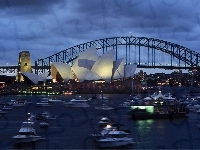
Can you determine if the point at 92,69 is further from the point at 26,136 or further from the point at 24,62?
the point at 26,136

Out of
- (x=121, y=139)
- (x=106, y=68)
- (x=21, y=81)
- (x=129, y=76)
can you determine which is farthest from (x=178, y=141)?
(x=21, y=81)

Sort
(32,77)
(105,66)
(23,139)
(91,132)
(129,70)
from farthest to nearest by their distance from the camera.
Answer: (32,77), (129,70), (105,66), (91,132), (23,139)

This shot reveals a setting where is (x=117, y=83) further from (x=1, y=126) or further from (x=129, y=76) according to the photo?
(x=1, y=126)

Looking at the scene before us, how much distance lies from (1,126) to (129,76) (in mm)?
55481

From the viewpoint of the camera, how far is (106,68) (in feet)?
256

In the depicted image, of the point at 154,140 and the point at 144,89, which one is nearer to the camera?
the point at 154,140

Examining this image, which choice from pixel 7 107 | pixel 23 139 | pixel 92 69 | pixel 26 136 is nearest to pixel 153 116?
pixel 26 136

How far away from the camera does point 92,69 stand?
259ft

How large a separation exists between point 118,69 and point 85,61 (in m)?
6.17

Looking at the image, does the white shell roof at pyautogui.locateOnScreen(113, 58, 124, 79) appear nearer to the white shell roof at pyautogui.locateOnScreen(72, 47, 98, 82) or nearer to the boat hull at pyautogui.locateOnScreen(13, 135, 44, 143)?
the white shell roof at pyautogui.locateOnScreen(72, 47, 98, 82)

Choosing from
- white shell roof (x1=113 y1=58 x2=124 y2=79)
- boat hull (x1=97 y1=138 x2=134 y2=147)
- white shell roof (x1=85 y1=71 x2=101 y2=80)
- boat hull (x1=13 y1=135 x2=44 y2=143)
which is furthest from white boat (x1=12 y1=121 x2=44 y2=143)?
white shell roof (x1=85 y1=71 x2=101 y2=80)

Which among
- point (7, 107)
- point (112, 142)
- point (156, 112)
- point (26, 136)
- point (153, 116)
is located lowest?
point (112, 142)

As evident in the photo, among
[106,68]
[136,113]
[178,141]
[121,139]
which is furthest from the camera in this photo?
[106,68]

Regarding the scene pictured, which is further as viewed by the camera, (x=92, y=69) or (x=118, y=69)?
(x=118, y=69)
